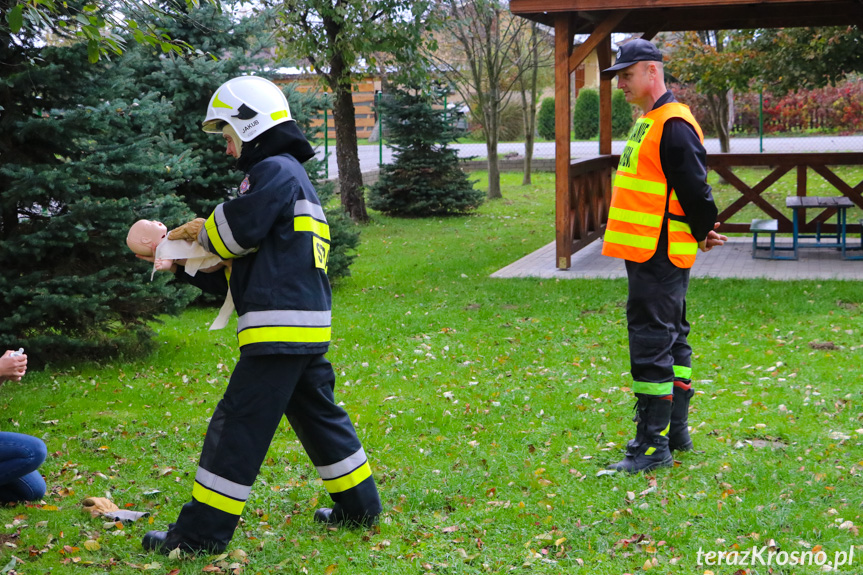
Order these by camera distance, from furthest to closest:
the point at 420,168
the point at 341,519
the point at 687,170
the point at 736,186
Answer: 1. the point at 420,168
2. the point at 736,186
3. the point at 687,170
4. the point at 341,519

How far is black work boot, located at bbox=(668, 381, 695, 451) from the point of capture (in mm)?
4797

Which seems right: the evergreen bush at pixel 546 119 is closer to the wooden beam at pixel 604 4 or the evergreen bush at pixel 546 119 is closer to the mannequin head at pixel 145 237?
the wooden beam at pixel 604 4

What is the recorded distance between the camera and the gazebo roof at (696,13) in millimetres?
9703

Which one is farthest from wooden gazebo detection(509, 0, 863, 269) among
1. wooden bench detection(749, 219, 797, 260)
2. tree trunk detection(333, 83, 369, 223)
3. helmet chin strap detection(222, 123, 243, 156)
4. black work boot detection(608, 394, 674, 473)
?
helmet chin strap detection(222, 123, 243, 156)

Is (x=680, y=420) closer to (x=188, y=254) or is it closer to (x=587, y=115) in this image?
(x=188, y=254)

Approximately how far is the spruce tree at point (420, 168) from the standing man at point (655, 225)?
42.7ft

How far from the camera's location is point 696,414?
18.4ft

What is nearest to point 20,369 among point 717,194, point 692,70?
point 692,70

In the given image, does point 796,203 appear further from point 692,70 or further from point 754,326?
point 692,70

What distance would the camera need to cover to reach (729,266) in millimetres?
10703

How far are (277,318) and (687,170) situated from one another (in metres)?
2.19

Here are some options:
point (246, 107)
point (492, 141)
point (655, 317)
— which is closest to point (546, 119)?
point (492, 141)

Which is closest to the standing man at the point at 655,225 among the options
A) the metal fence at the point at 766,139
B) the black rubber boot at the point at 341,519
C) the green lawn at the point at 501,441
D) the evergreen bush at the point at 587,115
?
the green lawn at the point at 501,441

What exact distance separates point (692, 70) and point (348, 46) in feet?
21.5
